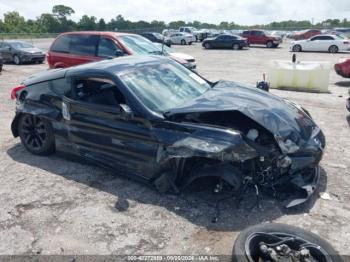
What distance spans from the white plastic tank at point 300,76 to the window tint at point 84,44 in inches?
217

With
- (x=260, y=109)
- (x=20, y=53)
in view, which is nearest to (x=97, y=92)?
(x=260, y=109)

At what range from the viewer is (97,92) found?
493 cm

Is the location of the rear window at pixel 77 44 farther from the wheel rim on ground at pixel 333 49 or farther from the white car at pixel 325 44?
the wheel rim on ground at pixel 333 49

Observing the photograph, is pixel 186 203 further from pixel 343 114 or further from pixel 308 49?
pixel 308 49

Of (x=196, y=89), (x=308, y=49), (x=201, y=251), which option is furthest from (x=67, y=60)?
(x=308, y=49)

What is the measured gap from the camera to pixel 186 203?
404 centimetres

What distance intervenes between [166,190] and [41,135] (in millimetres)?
2481

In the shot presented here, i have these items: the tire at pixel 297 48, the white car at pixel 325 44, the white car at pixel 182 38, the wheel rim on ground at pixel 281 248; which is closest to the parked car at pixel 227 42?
the tire at pixel 297 48

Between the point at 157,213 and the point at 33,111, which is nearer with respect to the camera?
the point at 157,213

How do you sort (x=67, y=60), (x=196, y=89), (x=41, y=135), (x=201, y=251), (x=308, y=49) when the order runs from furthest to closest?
1. (x=308, y=49)
2. (x=67, y=60)
3. (x=41, y=135)
4. (x=196, y=89)
5. (x=201, y=251)

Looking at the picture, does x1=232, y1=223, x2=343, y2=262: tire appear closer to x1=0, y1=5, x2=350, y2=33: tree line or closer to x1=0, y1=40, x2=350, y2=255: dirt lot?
x1=0, y1=40, x2=350, y2=255: dirt lot

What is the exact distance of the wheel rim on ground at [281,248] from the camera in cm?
279

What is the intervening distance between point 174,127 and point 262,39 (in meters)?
31.2


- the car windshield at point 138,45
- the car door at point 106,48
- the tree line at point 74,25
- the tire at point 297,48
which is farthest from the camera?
the tree line at point 74,25
